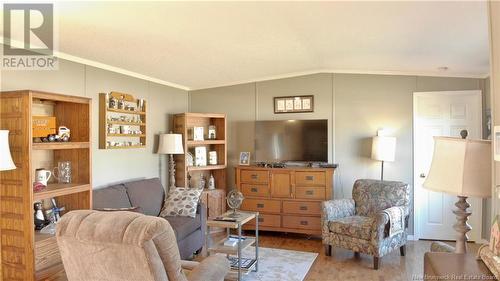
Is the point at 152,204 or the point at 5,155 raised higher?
the point at 5,155

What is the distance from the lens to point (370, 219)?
416cm

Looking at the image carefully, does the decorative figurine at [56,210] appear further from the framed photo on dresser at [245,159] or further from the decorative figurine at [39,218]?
→ the framed photo on dresser at [245,159]

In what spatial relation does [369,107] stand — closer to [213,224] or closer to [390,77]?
[390,77]

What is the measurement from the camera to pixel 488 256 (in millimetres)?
1605

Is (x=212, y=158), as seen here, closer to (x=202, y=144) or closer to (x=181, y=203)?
(x=202, y=144)

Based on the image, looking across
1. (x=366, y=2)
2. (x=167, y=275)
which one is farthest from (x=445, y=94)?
(x=167, y=275)

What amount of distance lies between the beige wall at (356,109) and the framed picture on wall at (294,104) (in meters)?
0.07

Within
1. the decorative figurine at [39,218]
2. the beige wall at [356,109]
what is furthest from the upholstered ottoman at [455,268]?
the beige wall at [356,109]

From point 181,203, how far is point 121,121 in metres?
1.26

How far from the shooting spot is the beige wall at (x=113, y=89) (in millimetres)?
3347

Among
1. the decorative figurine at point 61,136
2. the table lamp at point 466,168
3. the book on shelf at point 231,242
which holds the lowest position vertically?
the book on shelf at point 231,242

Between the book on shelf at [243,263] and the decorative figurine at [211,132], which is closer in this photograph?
the book on shelf at [243,263]

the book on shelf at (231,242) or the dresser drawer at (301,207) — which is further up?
the dresser drawer at (301,207)

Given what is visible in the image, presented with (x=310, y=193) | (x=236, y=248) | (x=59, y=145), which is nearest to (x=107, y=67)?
(x=59, y=145)
